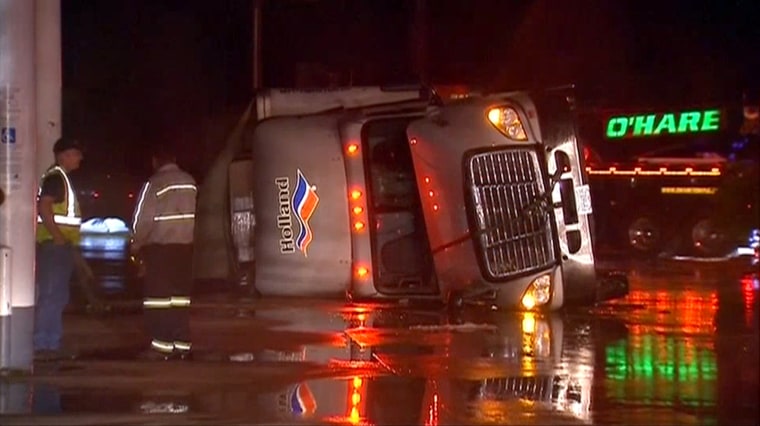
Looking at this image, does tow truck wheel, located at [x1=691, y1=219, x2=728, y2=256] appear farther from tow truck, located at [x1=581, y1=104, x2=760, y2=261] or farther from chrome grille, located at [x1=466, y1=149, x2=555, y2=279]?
chrome grille, located at [x1=466, y1=149, x2=555, y2=279]

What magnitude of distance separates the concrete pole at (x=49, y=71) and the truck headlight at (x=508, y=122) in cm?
391

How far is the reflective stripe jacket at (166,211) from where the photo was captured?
1163 cm

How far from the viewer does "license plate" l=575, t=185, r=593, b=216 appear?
14.7 m

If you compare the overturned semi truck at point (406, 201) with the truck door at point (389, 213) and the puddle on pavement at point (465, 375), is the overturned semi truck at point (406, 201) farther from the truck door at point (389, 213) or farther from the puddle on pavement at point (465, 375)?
the puddle on pavement at point (465, 375)

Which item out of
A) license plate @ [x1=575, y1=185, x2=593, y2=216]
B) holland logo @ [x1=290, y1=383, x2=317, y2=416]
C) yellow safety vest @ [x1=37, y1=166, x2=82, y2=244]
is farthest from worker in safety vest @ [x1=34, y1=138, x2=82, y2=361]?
license plate @ [x1=575, y1=185, x2=593, y2=216]

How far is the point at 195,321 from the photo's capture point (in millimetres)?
14500

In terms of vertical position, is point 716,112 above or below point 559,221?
above

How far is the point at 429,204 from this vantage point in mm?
14703

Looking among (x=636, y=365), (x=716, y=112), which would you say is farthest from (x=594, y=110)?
(x=636, y=365)

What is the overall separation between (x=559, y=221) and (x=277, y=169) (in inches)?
112

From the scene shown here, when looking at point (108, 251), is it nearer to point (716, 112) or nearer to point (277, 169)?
point (277, 169)

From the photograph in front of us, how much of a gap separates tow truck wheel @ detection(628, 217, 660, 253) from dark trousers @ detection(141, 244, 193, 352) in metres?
15.5

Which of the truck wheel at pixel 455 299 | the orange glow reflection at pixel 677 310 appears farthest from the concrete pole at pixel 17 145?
the orange glow reflection at pixel 677 310

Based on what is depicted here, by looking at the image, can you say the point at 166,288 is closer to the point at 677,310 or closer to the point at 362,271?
the point at 362,271
